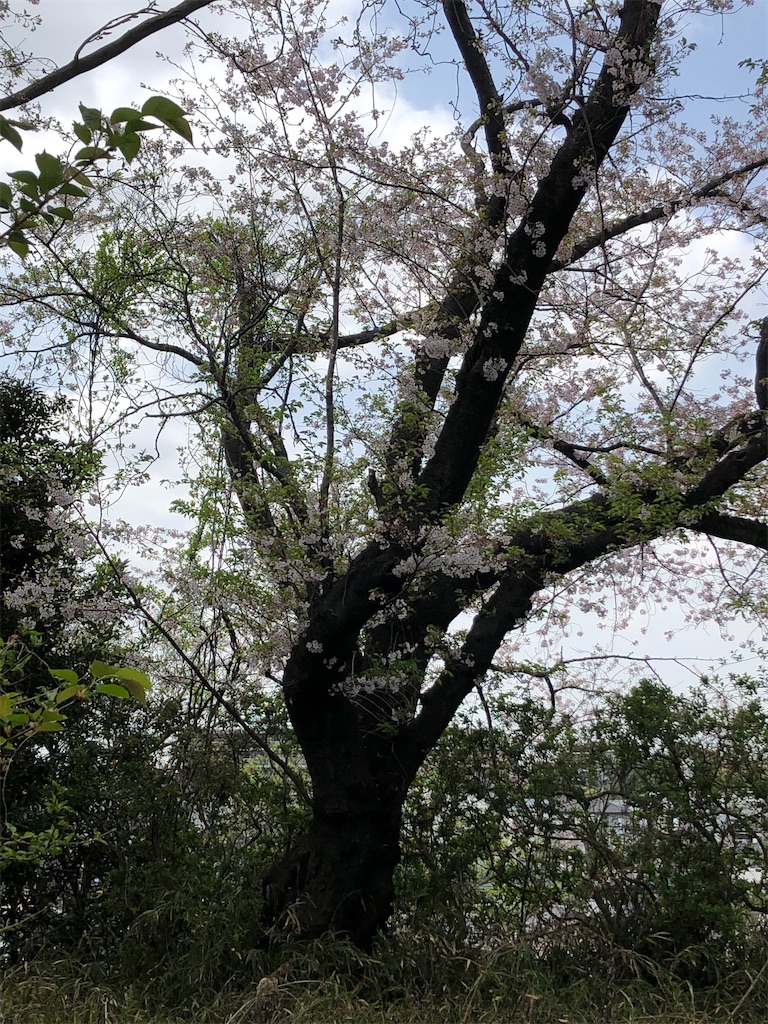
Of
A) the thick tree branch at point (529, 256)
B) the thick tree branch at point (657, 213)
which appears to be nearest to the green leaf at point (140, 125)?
the thick tree branch at point (529, 256)

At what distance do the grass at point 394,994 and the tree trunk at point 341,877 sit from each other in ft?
0.42

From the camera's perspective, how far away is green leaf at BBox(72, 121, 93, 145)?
4.14ft

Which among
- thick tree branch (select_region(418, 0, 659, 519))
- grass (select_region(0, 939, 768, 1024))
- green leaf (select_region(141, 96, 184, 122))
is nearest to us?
green leaf (select_region(141, 96, 184, 122))

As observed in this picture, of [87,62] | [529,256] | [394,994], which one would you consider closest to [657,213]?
[529,256]

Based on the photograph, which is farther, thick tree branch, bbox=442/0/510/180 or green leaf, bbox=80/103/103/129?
thick tree branch, bbox=442/0/510/180

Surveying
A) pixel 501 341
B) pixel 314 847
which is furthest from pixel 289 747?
pixel 501 341

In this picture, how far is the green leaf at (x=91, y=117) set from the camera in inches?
50.4

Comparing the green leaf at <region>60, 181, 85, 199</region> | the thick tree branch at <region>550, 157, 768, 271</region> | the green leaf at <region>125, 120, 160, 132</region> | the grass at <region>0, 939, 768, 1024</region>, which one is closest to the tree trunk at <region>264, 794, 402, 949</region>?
the grass at <region>0, 939, 768, 1024</region>

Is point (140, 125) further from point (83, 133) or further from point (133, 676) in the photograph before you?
point (133, 676)

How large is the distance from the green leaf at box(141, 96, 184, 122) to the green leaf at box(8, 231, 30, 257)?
0.37 metres

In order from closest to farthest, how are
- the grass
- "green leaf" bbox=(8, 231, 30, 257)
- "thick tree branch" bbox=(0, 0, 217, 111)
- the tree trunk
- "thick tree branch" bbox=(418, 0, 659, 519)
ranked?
"green leaf" bbox=(8, 231, 30, 257) < "thick tree branch" bbox=(0, 0, 217, 111) < the grass < "thick tree branch" bbox=(418, 0, 659, 519) < the tree trunk

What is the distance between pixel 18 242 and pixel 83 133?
254 millimetres

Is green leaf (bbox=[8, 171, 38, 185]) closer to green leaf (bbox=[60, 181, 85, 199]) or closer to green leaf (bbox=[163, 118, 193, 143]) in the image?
green leaf (bbox=[60, 181, 85, 199])

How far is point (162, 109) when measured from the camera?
3.81 feet
